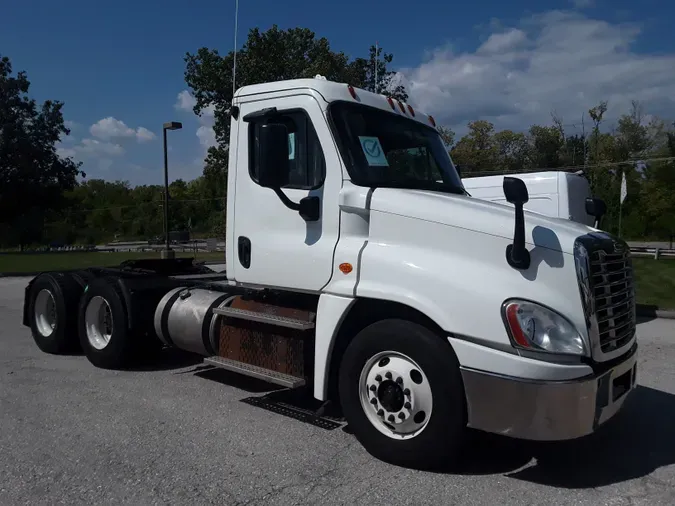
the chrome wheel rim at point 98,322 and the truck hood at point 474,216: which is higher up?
the truck hood at point 474,216

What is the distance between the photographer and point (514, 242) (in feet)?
12.7

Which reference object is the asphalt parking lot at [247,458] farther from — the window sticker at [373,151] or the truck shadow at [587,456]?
the window sticker at [373,151]

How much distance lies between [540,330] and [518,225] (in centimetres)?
65

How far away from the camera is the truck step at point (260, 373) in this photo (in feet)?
16.1

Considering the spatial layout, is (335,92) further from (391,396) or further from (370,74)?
(370,74)

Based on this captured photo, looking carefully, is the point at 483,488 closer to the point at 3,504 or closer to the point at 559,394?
the point at 559,394

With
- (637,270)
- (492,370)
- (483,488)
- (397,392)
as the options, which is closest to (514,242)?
(492,370)

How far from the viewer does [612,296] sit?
4129 mm

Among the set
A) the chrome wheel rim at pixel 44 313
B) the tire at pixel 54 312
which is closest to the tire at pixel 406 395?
the tire at pixel 54 312

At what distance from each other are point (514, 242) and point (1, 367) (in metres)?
6.30

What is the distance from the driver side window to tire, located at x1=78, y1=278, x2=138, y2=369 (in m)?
2.95

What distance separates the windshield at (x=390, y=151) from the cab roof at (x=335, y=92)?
59 millimetres

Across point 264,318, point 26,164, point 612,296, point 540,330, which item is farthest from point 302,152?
point 26,164

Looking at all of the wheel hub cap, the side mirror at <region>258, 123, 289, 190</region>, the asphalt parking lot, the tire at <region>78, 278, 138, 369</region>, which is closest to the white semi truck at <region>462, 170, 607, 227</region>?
the asphalt parking lot
